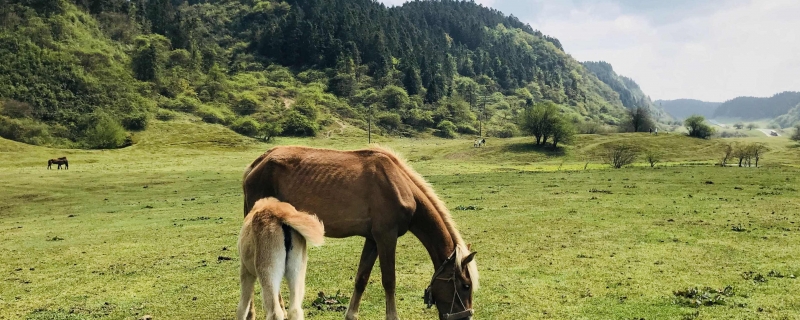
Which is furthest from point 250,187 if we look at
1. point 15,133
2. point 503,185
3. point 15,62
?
Result: point 15,62

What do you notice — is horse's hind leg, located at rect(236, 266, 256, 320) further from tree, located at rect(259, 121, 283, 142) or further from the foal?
tree, located at rect(259, 121, 283, 142)

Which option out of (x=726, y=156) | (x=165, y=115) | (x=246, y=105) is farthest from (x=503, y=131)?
(x=165, y=115)

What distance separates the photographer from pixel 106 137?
256ft

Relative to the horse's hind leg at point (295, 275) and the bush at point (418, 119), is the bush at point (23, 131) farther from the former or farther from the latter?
the horse's hind leg at point (295, 275)

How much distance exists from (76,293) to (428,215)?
351 inches

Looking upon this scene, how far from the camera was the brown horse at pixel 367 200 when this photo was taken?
7.06 m

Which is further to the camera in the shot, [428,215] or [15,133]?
[15,133]

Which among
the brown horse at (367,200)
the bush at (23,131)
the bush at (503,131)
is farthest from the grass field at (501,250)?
the bush at (503,131)

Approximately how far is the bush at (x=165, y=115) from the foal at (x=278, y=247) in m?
110

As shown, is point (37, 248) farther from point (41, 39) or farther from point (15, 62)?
point (41, 39)

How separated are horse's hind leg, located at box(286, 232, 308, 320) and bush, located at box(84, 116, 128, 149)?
87128mm

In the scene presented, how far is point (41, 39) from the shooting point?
11250 cm

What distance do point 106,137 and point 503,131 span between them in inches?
4021

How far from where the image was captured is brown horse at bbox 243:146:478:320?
7.06m
